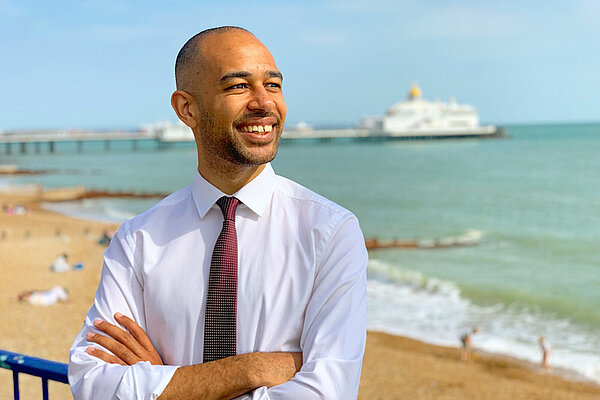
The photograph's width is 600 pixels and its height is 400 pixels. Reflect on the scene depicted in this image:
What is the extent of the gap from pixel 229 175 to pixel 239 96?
0.20m

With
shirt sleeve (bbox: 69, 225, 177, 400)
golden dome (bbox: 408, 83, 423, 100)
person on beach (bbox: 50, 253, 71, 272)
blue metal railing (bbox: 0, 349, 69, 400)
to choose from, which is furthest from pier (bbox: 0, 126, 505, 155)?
shirt sleeve (bbox: 69, 225, 177, 400)

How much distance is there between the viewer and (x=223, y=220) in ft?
5.06

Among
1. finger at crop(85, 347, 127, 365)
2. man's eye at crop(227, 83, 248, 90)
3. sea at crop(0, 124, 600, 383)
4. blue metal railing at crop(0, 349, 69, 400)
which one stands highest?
man's eye at crop(227, 83, 248, 90)

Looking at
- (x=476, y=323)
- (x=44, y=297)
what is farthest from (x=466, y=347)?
(x=44, y=297)

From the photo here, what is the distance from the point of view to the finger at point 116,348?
147 cm

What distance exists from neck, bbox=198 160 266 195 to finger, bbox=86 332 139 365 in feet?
1.43

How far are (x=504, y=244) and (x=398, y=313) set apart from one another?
10.6m

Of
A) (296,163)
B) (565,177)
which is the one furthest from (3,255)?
(296,163)

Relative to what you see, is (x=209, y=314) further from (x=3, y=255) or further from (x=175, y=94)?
(x=3, y=255)

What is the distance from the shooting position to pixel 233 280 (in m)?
1.46

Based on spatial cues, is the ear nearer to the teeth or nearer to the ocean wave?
the teeth

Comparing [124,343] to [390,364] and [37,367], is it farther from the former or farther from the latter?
[390,364]

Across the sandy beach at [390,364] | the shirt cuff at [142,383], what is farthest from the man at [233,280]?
the sandy beach at [390,364]

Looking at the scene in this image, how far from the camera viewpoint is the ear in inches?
58.6
